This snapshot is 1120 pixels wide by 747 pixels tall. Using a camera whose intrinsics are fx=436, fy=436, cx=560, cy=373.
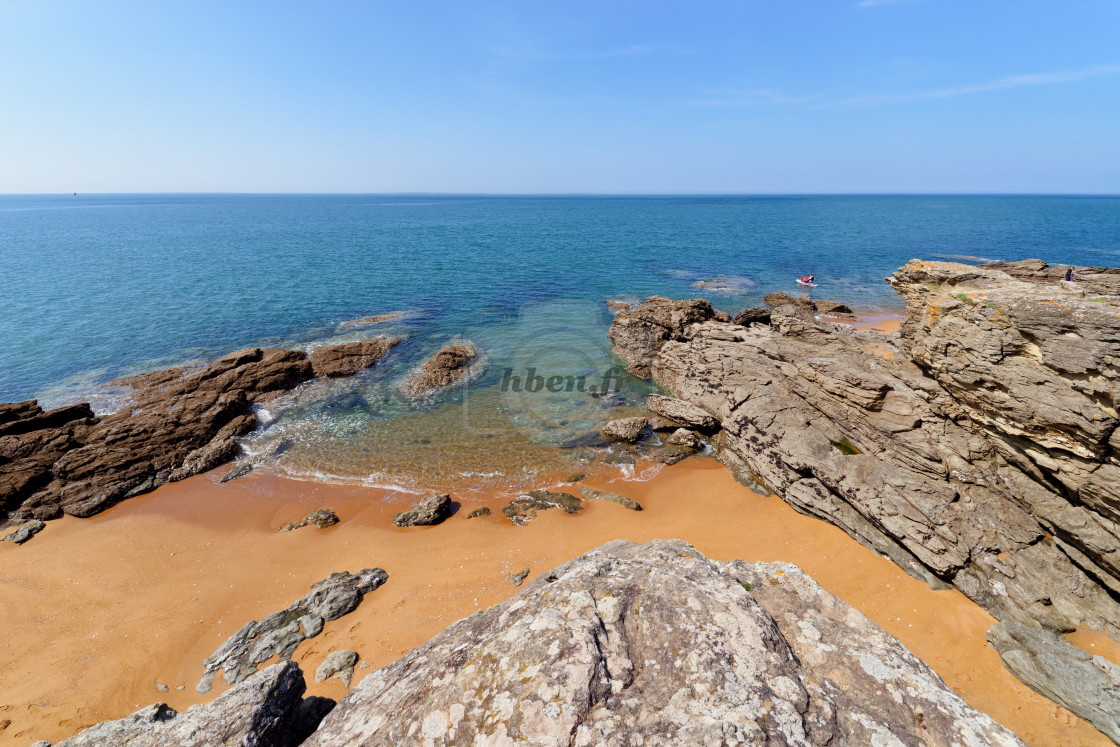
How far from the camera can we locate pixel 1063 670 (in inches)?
335

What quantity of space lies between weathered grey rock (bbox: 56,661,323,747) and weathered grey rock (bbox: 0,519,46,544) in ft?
47.3

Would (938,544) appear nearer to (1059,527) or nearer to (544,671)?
(1059,527)

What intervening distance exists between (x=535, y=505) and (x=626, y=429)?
228 inches

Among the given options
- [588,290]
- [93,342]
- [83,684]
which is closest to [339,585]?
[83,684]

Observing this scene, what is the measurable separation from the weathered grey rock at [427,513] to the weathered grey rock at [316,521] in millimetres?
2211

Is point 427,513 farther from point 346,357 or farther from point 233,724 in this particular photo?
point 346,357

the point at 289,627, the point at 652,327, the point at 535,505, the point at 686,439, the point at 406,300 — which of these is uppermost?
the point at 652,327

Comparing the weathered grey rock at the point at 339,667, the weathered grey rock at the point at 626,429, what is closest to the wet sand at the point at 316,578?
the weathered grey rock at the point at 339,667

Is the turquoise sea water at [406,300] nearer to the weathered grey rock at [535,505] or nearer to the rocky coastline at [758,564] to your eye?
the weathered grey rock at [535,505]

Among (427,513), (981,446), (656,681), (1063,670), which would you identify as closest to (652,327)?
(981,446)

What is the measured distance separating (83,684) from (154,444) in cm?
1081

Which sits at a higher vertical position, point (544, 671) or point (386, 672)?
point (544, 671)

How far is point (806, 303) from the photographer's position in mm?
34062

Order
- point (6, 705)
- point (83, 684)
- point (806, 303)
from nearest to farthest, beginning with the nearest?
point (6, 705) < point (83, 684) < point (806, 303)
